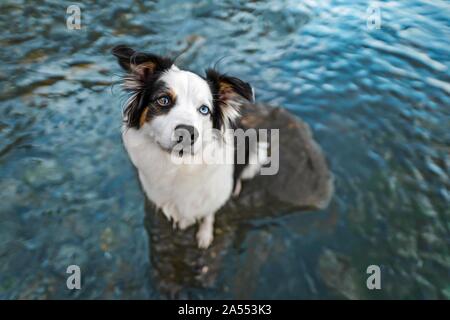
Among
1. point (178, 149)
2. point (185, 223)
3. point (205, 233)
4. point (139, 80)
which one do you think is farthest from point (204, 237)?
point (139, 80)

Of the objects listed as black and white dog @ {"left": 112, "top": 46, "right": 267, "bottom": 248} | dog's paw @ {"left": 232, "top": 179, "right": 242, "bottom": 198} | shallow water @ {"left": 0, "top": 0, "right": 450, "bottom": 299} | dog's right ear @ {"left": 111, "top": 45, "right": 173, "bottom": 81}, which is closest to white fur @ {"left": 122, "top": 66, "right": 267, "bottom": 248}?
black and white dog @ {"left": 112, "top": 46, "right": 267, "bottom": 248}

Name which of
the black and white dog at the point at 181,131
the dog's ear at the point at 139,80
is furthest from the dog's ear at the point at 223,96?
the dog's ear at the point at 139,80

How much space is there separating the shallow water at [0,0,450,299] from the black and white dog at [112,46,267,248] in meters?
0.56

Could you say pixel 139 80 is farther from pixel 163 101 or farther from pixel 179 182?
pixel 179 182

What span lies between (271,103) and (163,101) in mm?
2685

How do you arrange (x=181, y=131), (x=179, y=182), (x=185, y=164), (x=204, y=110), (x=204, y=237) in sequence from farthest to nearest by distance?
1. (x=204, y=237)
2. (x=179, y=182)
3. (x=185, y=164)
4. (x=204, y=110)
5. (x=181, y=131)

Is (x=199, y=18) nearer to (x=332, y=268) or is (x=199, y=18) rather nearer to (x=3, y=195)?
(x=3, y=195)

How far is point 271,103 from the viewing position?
5582 mm

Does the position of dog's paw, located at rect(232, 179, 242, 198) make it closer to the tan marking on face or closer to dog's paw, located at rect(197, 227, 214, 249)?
dog's paw, located at rect(197, 227, 214, 249)

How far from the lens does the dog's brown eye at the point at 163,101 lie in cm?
317

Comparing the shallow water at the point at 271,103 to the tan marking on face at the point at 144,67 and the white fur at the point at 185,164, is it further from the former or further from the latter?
the tan marking on face at the point at 144,67

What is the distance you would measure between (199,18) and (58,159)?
4.34 meters

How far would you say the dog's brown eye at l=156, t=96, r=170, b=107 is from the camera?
3174 millimetres
